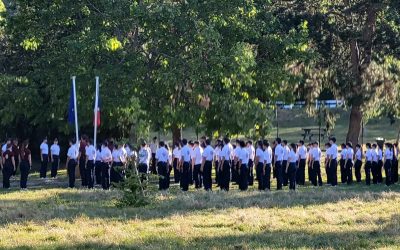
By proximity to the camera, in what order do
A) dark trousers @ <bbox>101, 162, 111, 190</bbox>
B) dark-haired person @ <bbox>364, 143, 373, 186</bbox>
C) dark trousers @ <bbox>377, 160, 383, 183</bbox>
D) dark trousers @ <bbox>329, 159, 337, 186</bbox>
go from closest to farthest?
dark trousers @ <bbox>101, 162, 111, 190</bbox> < dark trousers @ <bbox>329, 159, 337, 186</bbox> < dark-haired person @ <bbox>364, 143, 373, 186</bbox> < dark trousers @ <bbox>377, 160, 383, 183</bbox>

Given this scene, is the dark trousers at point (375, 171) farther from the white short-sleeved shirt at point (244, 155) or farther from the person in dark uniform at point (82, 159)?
the person in dark uniform at point (82, 159)

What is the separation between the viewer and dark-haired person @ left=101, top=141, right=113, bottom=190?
85.0 ft

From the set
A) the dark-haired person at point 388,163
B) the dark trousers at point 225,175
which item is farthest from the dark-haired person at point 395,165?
the dark trousers at point 225,175

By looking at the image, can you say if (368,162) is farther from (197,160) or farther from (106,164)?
(106,164)

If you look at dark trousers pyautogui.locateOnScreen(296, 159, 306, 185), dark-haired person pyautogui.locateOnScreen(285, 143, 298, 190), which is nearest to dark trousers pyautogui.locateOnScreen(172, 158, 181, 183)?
dark-haired person pyautogui.locateOnScreen(285, 143, 298, 190)

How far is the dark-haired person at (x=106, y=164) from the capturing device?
25.9m

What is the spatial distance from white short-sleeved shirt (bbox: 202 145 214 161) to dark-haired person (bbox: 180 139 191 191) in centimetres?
57

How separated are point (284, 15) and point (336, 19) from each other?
8.33 feet

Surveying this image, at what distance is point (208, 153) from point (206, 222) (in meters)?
10.3

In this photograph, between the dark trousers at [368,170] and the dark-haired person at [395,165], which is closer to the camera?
the dark trousers at [368,170]

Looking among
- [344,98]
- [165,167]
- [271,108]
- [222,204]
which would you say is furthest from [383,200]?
[344,98]

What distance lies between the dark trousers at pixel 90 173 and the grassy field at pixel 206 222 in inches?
185

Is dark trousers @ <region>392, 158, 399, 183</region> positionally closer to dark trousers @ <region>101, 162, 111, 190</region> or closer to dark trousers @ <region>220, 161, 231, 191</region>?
dark trousers @ <region>220, 161, 231, 191</region>

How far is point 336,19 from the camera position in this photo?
34.1m
